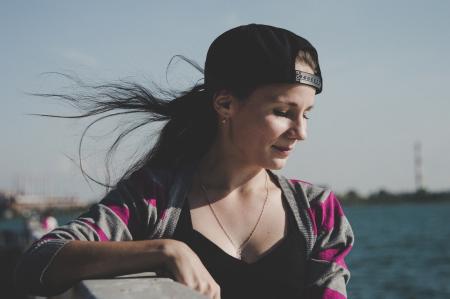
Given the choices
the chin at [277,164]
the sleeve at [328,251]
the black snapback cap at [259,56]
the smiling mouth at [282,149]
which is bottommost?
the sleeve at [328,251]

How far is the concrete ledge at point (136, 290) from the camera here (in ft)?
4.80

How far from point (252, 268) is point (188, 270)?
1.78 ft

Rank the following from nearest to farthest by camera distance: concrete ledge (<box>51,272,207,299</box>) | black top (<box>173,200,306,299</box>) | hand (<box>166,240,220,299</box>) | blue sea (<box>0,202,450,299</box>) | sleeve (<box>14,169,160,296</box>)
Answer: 1. concrete ledge (<box>51,272,207,299</box>)
2. hand (<box>166,240,220,299</box>)
3. sleeve (<box>14,169,160,296</box>)
4. black top (<box>173,200,306,299</box>)
5. blue sea (<box>0,202,450,299</box>)

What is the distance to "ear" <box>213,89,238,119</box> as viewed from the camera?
8.27ft

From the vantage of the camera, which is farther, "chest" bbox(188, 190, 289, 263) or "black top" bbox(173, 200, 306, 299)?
"chest" bbox(188, 190, 289, 263)

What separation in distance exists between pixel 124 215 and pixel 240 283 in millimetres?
522

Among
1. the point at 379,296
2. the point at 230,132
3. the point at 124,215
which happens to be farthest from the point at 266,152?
the point at 379,296

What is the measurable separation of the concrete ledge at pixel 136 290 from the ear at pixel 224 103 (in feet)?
3.49

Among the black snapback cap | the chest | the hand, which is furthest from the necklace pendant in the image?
the black snapback cap

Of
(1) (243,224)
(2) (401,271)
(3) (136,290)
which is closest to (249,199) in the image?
(1) (243,224)

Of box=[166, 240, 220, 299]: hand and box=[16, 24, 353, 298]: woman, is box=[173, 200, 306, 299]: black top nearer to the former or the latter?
box=[16, 24, 353, 298]: woman

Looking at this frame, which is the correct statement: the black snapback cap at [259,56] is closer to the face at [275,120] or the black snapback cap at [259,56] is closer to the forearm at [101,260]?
the face at [275,120]

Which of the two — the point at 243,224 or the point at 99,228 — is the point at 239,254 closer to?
the point at 243,224

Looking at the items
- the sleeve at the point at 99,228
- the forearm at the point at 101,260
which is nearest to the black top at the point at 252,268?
the sleeve at the point at 99,228
